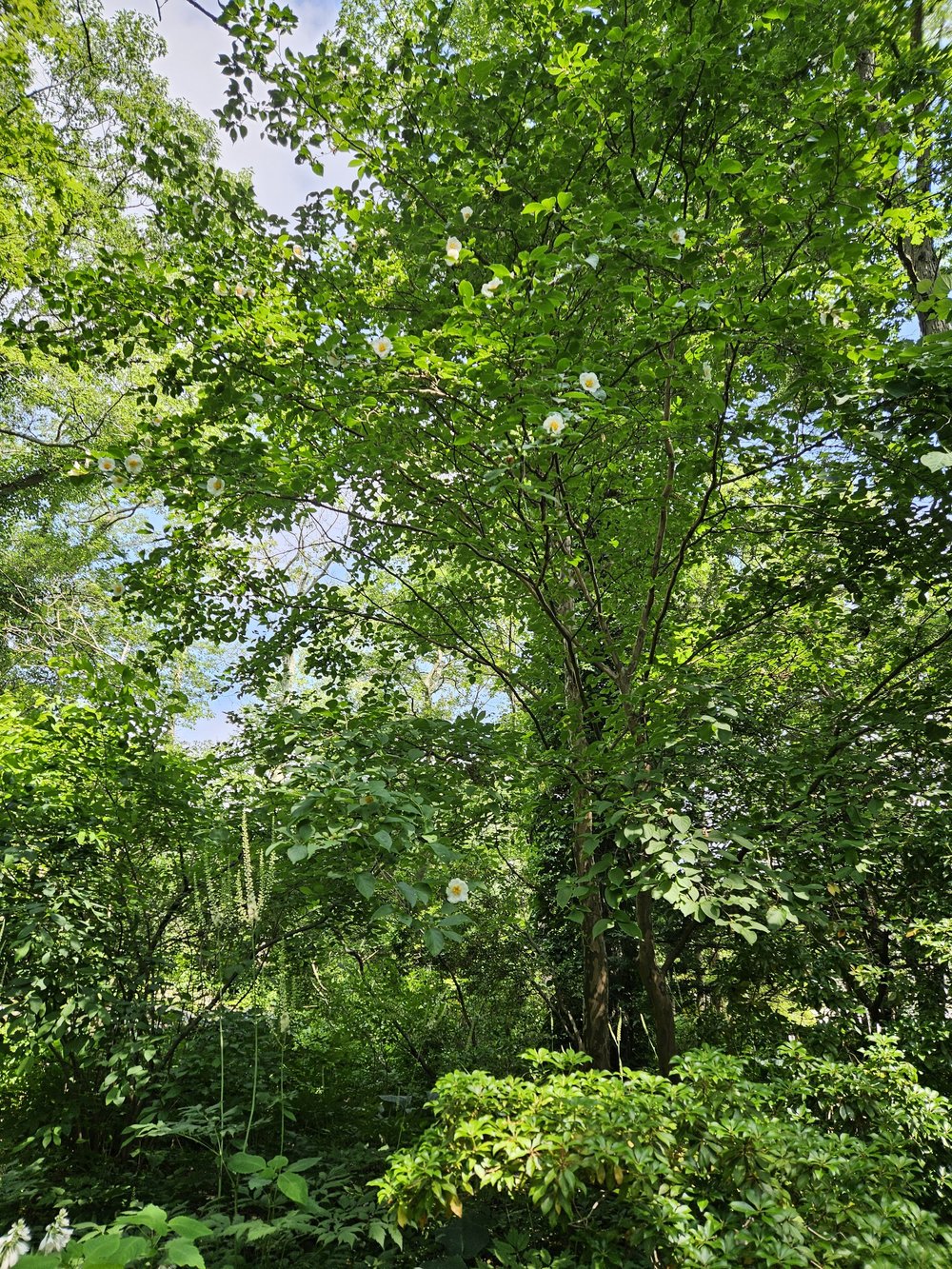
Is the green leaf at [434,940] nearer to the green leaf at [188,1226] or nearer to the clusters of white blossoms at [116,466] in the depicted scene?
the green leaf at [188,1226]

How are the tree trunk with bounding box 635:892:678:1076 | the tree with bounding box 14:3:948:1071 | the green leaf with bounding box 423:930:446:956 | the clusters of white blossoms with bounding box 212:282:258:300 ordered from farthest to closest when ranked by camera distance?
the tree trunk with bounding box 635:892:678:1076 < the clusters of white blossoms with bounding box 212:282:258:300 < the tree with bounding box 14:3:948:1071 < the green leaf with bounding box 423:930:446:956

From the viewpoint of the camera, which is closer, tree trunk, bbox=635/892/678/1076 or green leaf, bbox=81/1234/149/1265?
green leaf, bbox=81/1234/149/1265

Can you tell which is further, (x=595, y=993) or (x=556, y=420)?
(x=595, y=993)

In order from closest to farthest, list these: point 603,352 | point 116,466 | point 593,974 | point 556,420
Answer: point 556,420 < point 116,466 < point 603,352 < point 593,974

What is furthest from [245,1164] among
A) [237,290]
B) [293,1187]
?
[237,290]

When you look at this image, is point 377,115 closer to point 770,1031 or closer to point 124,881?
point 124,881

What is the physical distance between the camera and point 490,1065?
11.8 feet

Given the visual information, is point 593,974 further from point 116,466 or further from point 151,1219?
point 116,466

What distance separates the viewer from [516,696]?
3326 mm

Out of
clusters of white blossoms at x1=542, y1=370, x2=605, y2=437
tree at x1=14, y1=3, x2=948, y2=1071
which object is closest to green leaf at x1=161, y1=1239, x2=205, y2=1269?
tree at x1=14, y1=3, x2=948, y2=1071

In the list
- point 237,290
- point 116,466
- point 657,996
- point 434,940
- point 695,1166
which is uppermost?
point 237,290

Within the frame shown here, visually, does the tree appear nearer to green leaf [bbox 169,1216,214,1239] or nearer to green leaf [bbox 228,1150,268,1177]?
green leaf [bbox 228,1150,268,1177]

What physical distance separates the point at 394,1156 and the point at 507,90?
3573 millimetres

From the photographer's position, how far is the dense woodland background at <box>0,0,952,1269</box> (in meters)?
1.76
